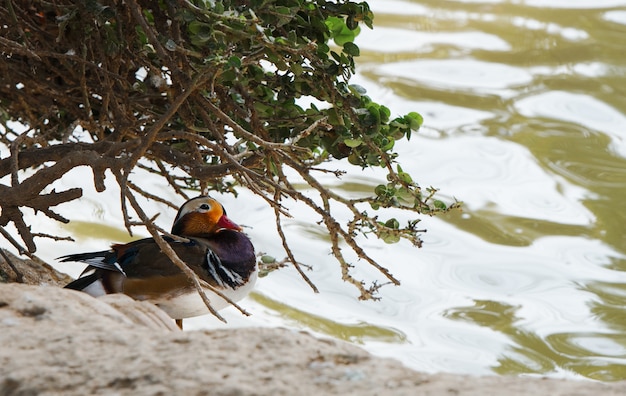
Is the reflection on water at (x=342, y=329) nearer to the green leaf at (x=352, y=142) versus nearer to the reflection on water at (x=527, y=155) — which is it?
the reflection on water at (x=527, y=155)

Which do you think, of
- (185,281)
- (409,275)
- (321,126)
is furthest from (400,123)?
(409,275)

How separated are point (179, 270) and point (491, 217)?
998 mm

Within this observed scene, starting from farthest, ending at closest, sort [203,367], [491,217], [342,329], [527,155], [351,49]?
[527,155]
[491,217]
[342,329]
[351,49]
[203,367]

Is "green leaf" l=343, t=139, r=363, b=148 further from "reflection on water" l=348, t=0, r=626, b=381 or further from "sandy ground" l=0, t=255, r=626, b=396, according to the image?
"reflection on water" l=348, t=0, r=626, b=381

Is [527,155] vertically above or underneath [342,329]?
above

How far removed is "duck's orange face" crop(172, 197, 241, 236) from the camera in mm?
1290

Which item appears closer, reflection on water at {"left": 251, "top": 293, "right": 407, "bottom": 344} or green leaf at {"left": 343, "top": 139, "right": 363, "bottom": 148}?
green leaf at {"left": 343, "top": 139, "right": 363, "bottom": 148}

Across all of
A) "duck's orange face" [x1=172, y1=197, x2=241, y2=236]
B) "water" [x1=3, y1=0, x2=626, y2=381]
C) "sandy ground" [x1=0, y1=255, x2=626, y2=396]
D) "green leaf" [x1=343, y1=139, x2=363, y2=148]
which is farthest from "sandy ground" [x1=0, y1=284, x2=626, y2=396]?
"water" [x1=3, y1=0, x2=626, y2=381]

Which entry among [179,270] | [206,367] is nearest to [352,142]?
[179,270]

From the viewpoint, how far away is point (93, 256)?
1.27 m

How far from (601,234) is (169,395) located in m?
1.46

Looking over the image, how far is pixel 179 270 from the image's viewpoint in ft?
3.97

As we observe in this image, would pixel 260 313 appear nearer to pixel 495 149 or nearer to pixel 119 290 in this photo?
pixel 119 290

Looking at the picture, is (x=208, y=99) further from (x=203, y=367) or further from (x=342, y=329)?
(x=342, y=329)
